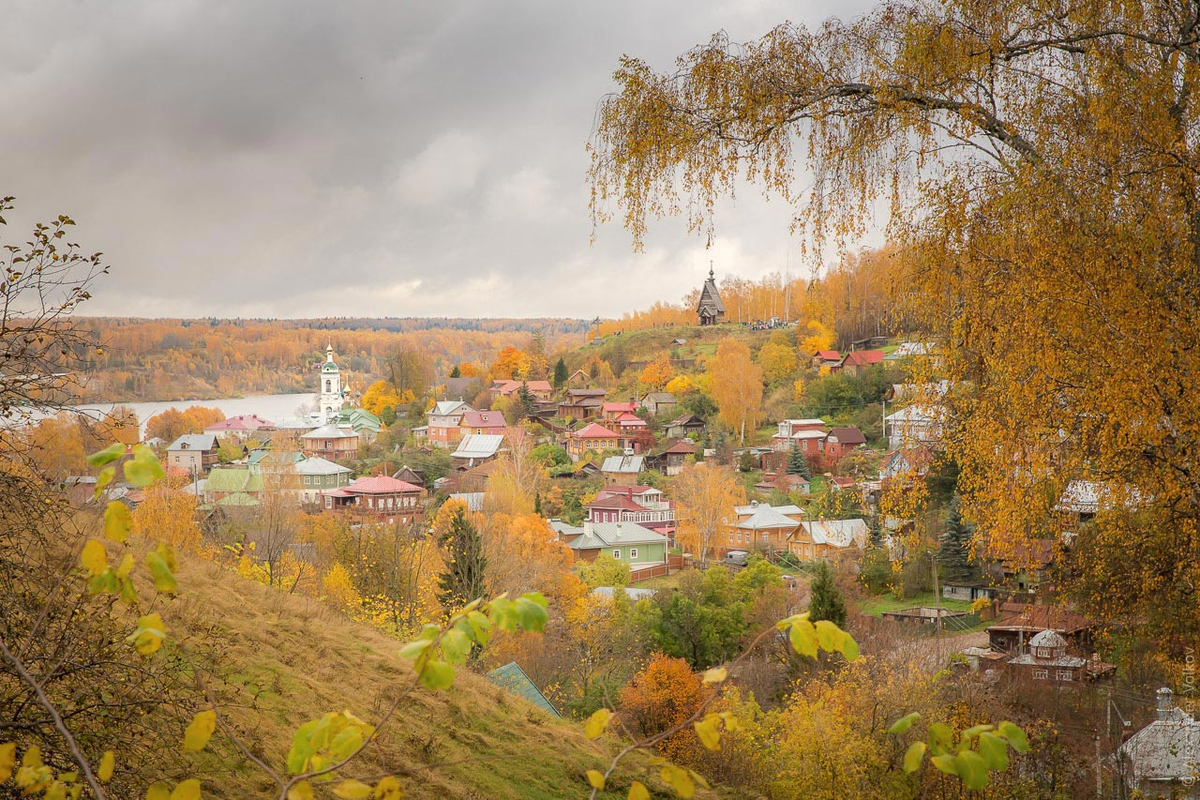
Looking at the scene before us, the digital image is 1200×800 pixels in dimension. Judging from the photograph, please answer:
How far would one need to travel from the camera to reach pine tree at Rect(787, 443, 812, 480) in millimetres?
35312

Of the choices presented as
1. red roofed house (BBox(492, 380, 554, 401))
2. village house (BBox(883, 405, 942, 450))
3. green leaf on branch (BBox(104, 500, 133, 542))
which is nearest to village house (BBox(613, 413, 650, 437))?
red roofed house (BBox(492, 380, 554, 401))

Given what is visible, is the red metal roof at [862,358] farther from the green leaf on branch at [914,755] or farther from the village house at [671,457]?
the green leaf on branch at [914,755]

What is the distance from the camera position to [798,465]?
35.6m

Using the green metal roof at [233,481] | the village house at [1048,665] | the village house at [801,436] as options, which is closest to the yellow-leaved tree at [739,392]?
the village house at [801,436]

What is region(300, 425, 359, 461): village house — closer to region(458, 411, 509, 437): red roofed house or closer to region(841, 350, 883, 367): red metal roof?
region(458, 411, 509, 437): red roofed house

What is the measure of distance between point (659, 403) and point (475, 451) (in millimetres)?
10745

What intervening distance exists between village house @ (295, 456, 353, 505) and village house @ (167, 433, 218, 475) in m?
4.88

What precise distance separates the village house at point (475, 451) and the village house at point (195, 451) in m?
11.3

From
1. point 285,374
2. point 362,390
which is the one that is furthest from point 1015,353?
point 362,390

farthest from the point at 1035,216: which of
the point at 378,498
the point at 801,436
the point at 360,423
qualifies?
the point at 360,423

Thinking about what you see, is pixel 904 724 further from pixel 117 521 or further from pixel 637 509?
pixel 637 509

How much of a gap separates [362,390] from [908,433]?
59.7m

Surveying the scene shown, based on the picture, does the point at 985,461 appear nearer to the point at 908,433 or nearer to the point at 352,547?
the point at 908,433

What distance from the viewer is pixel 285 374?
53.1 meters
